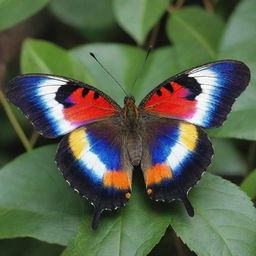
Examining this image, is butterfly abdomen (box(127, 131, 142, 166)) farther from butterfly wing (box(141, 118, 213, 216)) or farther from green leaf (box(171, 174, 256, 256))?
green leaf (box(171, 174, 256, 256))

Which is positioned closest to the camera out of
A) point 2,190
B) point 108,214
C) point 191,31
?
point 108,214

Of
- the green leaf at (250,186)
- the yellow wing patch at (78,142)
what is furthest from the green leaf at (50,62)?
the green leaf at (250,186)

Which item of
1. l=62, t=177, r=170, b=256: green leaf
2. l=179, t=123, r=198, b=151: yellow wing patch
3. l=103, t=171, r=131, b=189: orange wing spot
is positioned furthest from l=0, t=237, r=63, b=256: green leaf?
l=179, t=123, r=198, b=151: yellow wing patch

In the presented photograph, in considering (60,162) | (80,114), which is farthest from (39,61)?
(60,162)

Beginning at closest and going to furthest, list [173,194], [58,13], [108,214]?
[173,194] → [108,214] → [58,13]

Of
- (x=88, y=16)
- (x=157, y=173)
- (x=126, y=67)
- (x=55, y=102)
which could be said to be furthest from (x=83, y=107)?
(x=88, y=16)

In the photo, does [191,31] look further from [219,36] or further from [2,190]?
[2,190]

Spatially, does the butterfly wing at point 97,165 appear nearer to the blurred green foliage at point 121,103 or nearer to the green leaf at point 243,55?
the blurred green foliage at point 121,103
